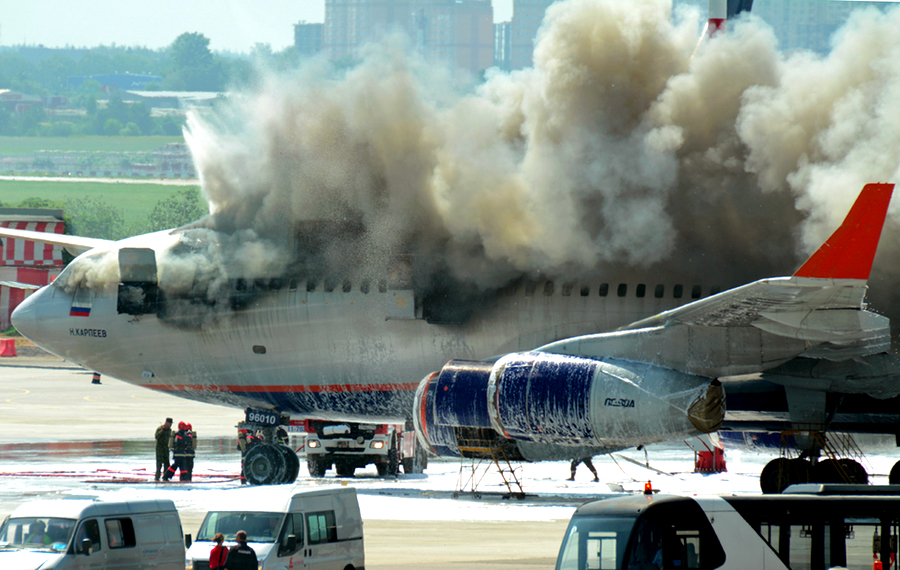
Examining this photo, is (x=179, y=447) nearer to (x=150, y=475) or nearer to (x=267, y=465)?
(x=150, y=475)

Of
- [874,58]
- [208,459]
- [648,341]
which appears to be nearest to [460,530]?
[648,341]

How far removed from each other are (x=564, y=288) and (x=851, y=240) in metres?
7.21

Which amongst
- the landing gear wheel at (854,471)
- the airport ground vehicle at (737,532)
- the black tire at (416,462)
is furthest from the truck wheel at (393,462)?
the airport ground vehicle at (737,532)

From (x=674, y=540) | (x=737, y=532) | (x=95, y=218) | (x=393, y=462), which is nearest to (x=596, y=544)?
(x=674, y=540)

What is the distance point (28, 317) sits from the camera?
26.8 m

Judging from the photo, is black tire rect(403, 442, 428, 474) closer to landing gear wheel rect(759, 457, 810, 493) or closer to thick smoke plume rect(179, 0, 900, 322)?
thick smoke plume rect(179, 0, 900, 322)

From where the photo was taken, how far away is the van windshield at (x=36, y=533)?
1484 centimetres

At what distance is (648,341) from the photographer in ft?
67.7

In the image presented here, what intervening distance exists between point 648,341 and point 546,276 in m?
3.06

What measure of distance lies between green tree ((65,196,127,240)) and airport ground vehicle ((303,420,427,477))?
135m

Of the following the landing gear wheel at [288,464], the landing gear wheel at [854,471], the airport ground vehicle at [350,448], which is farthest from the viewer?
the airport ground vehicle at [350,448]

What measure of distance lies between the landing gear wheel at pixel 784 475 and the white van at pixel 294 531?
374 inches

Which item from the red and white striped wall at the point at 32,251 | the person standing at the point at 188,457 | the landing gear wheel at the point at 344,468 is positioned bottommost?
the landing gear wheel at the point at 344,468

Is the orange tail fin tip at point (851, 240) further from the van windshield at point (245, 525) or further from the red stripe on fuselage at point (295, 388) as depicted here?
the red stripe on fuselage at point (295, 388)
